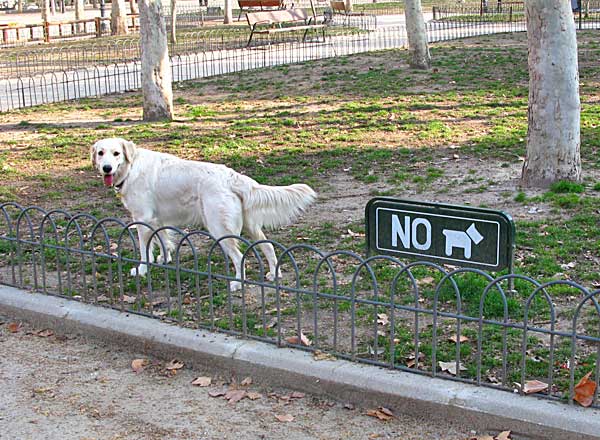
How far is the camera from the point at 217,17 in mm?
47062

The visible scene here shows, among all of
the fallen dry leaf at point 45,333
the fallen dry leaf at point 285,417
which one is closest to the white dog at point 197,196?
the fallen dry leaf at point 45,333

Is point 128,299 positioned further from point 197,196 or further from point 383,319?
point 383,319

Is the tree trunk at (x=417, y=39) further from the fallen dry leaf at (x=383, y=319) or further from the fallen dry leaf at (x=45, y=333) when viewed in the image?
the fallen dry leaf at (x=45, y=333)

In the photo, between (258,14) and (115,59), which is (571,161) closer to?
(115,59)

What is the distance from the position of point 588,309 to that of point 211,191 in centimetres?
300

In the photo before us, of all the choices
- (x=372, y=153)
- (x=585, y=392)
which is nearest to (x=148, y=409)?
(x=585, y=392)

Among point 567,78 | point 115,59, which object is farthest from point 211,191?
point 115,59

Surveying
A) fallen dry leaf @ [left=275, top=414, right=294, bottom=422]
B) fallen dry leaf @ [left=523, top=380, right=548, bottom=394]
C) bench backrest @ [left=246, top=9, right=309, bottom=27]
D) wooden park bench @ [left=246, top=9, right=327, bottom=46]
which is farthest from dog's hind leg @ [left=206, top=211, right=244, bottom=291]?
bench backrest @ [left=246, top=9, right=309, bottom=27]

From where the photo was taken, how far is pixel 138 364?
5.95 metres

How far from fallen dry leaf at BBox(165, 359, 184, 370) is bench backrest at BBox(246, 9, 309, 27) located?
21.9m

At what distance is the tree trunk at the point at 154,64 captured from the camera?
47.9 ft

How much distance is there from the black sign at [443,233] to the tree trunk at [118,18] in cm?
3090

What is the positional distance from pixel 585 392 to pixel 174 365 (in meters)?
2.61

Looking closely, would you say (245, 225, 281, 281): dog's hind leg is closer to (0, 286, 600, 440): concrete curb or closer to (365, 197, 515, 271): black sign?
(0, 286, 600, 440): concrete curb
